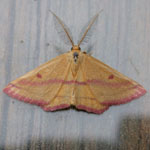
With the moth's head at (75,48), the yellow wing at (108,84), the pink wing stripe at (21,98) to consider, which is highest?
the moth's head at (75,48)

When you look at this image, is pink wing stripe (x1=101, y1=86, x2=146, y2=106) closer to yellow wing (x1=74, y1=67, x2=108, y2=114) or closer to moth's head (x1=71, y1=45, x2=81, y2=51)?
yellow wing (x1=74, y1=67, x2=108, y2=114)

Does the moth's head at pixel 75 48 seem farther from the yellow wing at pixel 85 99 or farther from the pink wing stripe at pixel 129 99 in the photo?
the pink wing stripe at pixel 129 99

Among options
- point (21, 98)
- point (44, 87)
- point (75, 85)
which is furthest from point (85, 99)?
point (21, 98)

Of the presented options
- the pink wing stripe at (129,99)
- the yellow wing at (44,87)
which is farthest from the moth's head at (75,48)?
the pink wing stripe at (129,99)

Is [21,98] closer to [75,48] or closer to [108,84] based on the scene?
[75,48]

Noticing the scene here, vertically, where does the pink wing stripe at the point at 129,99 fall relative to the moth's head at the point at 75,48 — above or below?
below

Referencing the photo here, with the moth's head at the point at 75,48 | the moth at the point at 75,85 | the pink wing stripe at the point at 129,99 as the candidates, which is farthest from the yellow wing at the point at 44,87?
the pink wing stripe at the point at 129,99

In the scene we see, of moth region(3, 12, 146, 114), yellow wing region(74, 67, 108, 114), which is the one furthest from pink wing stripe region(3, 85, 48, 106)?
yellow wing region(74, 67, 108, 114)
